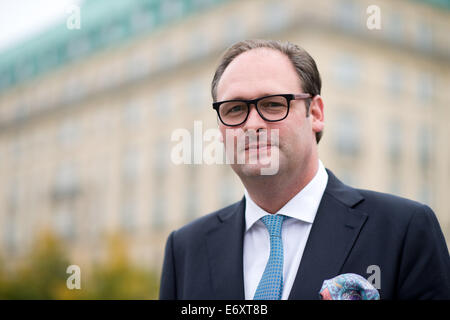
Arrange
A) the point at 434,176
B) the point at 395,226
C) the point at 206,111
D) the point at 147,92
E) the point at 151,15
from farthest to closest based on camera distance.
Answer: the point at 147,92, the point at 151,15, the point at 206,111, the point at 434,176, the point at 395,226

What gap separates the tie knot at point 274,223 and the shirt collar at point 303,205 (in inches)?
0.9

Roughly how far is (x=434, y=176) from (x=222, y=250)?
131 ft

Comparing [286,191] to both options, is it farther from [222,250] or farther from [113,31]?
[113,31]

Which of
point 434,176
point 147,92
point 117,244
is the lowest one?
point 117,244

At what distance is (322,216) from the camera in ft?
9.00

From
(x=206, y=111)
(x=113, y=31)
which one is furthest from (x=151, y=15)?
(x=206, y=111)

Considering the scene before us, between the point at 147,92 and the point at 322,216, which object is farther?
the point at 147,92

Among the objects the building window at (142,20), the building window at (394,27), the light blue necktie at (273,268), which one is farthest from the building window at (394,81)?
the light blue necktie at (273,268)

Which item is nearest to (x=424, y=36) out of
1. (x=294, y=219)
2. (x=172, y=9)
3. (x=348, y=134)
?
(x=348, y=134)

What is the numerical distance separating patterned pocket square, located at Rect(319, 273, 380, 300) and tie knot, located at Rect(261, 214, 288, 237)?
476 millimetres

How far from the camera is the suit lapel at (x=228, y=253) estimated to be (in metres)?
2.76

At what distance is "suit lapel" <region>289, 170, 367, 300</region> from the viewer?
2.54m

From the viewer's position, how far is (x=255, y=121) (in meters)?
2.60

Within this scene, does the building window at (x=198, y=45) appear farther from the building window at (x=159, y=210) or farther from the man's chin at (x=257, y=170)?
the man's chin at (x=257, y=170)
